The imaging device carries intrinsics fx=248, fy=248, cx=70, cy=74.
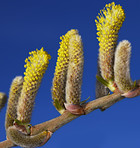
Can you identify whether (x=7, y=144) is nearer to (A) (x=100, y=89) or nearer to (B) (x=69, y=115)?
(B) (x=69, y=115)

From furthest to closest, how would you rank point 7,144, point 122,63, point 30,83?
point 7,144 → point 30,83 → point 122,63

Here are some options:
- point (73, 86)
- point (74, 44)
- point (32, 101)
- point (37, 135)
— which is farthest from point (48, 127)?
point (74, 44)

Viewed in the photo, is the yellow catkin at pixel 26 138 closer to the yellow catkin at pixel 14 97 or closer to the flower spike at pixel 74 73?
the yellow catkin at pixel 14 97

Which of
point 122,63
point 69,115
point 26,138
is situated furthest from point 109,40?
point 26,138

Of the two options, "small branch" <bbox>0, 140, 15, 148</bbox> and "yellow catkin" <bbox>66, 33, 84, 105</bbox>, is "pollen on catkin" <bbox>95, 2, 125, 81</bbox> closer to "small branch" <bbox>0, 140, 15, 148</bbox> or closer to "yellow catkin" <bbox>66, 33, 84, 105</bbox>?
"yellow catkin" <bbox>66, 33, 84, 105</bbox>

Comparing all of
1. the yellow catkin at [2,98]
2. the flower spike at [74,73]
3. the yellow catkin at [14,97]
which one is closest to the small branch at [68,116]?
the flower spike at [74,73]

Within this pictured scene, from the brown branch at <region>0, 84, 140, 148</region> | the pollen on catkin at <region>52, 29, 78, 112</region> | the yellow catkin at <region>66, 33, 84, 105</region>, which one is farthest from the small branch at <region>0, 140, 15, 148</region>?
the yellow catkin at <region>66, 33, 84, 105</region>
